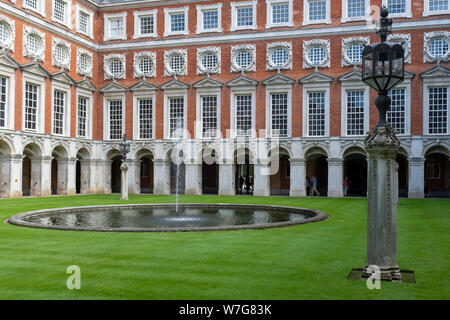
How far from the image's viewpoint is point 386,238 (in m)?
9.01

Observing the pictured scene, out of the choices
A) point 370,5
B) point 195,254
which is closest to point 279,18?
point 370,5

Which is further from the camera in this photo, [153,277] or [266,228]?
[266,228]

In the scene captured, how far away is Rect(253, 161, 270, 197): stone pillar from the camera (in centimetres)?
3975

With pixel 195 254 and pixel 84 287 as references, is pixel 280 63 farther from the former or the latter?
pixel 84 287

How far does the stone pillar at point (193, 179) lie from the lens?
135 ft

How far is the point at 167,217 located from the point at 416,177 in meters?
23.2

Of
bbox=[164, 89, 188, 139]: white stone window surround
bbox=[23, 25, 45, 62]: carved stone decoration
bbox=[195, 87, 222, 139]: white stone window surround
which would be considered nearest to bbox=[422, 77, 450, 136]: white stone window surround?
bbox=[195, 87, 222, 139]: white stone window surround

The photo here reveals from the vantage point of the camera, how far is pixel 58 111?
39.3 meters

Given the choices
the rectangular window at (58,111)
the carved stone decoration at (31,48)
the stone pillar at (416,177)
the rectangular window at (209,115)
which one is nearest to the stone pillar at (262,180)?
the rectangular window at (209,115)

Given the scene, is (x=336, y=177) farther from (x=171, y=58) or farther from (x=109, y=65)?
(x=109, y=65)

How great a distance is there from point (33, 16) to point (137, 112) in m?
11.5

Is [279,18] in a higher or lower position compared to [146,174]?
higher

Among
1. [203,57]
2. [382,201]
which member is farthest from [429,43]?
[382,201]

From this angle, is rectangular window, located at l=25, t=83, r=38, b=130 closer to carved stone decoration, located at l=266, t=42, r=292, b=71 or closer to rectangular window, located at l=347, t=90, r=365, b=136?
carved stone decoration, located at l=266, t=42, r=292, b=71
